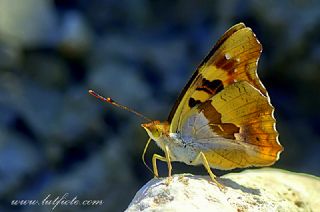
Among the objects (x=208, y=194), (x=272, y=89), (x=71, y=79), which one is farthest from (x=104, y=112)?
(x=208, y=194)

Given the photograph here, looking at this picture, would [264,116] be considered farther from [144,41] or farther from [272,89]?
[144,41]

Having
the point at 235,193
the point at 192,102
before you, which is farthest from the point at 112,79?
the point at 235,193

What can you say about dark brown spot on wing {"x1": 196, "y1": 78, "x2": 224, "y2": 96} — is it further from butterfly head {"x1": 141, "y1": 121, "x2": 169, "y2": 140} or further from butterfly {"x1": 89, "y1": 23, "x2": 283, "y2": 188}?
butterfly head {"x1": 141, "y1": 121, "x2": 169, "y2": 140}

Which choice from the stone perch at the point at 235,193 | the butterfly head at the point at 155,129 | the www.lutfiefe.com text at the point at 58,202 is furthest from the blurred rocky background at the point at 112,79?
the butterfly head at the point at 155,129

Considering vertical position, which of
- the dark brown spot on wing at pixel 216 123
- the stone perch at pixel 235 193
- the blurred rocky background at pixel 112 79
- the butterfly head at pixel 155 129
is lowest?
the stone perch at pixel 235 193

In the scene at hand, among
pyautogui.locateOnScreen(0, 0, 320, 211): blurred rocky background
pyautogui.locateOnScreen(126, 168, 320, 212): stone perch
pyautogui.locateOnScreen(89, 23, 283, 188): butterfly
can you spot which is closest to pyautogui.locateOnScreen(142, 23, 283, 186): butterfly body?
pyautogui.locateOnScreen(89, 23, 283, 188): butterfly

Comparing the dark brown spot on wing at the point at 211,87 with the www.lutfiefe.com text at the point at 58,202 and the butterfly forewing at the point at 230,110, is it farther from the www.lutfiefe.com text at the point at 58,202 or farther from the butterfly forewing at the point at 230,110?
the www.lutfiefe.com text at the point at 58,202

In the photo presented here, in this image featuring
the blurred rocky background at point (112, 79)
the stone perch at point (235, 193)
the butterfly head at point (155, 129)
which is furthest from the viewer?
the blurred rocky background at point (112, 79)
